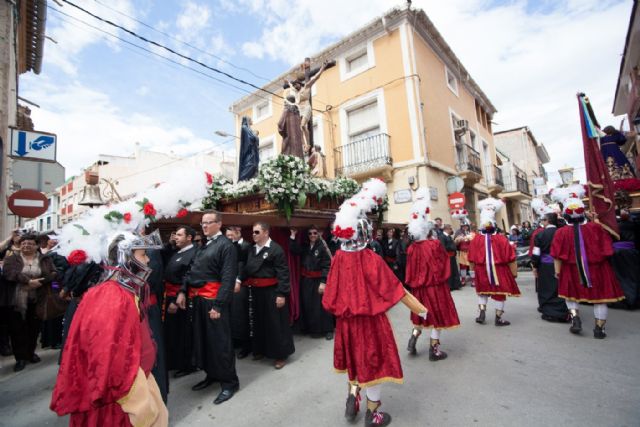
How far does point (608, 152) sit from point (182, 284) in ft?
33.7

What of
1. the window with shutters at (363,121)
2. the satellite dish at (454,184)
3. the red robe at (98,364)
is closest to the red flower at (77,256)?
the red robe at (98,364)

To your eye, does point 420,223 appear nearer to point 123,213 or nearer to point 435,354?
point 435,354

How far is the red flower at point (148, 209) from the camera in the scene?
8.83 ft

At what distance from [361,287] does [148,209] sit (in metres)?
1.98

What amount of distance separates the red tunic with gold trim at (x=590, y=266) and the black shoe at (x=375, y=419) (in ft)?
12.8

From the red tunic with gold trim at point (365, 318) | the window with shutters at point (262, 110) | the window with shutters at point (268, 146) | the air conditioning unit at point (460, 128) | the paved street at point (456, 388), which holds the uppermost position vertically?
the window with shutters at point (262, 110)

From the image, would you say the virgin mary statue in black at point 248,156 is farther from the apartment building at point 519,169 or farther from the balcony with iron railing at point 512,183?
the apartment building at point 519,169

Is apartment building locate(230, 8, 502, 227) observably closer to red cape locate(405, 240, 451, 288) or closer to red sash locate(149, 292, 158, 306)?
red cape locate(405, 240, 451, 288)

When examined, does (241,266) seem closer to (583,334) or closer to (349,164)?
(583,334)

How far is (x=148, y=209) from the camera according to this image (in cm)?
Result: 271

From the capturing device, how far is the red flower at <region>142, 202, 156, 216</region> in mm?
2693

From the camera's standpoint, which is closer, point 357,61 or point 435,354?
point 435,354

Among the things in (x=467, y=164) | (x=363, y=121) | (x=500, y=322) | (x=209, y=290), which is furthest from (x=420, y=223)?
(x=467, y=164)

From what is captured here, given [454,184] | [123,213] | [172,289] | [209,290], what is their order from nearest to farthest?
[123,213], [209,290], [172,289], [454,184]
